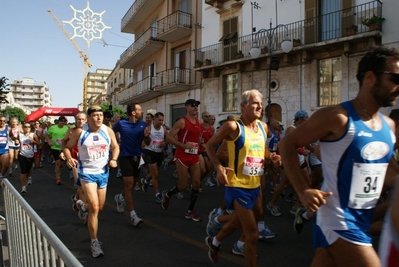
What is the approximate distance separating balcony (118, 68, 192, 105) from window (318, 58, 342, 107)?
889cm

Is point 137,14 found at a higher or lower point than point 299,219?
higher

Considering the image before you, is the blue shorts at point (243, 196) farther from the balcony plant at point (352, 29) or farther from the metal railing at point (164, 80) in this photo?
the metal railing at point (164, 80)

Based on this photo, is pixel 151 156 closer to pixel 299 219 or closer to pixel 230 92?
pixel 299 219

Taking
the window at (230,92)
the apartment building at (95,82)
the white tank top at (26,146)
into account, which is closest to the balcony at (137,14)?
the window at (230,92)

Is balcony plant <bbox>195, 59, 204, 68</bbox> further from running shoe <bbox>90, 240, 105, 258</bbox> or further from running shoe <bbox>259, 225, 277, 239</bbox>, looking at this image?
running shoe <bbox>90, 240, 105, 258</bbox>

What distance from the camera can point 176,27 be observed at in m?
21.5

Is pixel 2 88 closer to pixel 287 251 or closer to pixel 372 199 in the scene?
pixel 287 251

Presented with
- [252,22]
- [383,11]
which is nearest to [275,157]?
[383,11]

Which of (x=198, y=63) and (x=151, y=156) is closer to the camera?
(x=151, y=156)

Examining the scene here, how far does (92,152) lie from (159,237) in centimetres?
150

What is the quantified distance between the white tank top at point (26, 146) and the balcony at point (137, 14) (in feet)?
61.8

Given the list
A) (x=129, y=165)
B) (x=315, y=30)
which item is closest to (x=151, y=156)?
(x=129, y=165)

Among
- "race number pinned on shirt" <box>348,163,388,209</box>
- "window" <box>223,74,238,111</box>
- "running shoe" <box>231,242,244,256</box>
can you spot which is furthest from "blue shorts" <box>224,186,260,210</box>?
"window" <box>223,74,238,111</box>

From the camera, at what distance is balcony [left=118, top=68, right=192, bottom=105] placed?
21891mm
